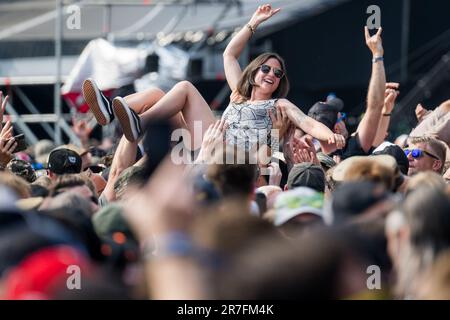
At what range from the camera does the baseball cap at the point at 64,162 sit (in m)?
6.96

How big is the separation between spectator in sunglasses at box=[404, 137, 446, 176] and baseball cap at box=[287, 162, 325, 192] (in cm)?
144

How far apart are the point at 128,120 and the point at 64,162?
0.50 meters

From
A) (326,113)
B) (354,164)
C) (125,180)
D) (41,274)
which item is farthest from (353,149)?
(41,274)

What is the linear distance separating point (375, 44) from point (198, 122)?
4.31ft

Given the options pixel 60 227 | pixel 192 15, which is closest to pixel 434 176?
pixel 60 227

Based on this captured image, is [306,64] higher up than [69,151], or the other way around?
[306,64]

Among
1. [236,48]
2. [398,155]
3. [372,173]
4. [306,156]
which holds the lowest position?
[372,173]

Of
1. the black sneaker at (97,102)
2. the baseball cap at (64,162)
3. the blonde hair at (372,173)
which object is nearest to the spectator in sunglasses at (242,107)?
the black sneaker at (97,102)

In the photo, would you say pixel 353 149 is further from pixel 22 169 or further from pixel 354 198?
pixel 354 198

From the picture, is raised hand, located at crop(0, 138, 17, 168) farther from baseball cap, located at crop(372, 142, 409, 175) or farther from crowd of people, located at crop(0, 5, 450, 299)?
baseball cap, located at crop(372, 142, 409, 175)

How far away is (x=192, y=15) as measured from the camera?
16438mm

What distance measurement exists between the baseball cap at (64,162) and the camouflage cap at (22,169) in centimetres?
28

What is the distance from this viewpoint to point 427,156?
707 centimetres

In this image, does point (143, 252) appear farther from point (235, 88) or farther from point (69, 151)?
point (235, 88)
